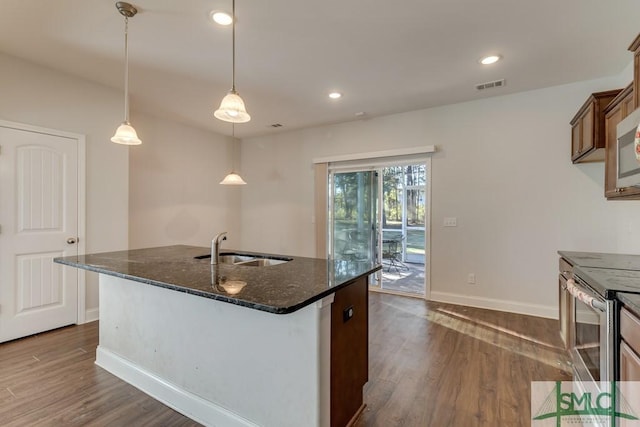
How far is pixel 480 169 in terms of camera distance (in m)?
3.86

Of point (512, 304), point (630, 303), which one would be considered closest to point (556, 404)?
point (630, 303)

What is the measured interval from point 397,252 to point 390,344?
388cm

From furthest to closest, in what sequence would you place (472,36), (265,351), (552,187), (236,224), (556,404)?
(236,224) → (552,187) → (472,36) → (556,404) → (265,351)

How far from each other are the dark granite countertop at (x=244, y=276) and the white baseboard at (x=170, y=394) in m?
0.78

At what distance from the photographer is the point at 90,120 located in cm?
337

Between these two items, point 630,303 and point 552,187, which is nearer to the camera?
point 630,303

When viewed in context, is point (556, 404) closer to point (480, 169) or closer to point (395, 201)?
point (480, 169)

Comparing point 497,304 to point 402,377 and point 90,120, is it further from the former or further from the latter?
point 90,120

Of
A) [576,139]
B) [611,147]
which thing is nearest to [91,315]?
[611,147]

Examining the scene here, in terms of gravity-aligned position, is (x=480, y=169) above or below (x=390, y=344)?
above

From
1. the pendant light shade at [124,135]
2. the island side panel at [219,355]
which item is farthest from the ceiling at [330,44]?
the island side panel at [219,355]

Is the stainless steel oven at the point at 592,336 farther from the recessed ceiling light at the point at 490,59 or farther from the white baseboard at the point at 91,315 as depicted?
the white baseboard at the point at 91,315

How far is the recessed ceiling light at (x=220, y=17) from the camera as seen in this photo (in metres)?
2.17

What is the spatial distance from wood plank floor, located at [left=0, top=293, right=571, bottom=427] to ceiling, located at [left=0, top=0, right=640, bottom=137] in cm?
273
